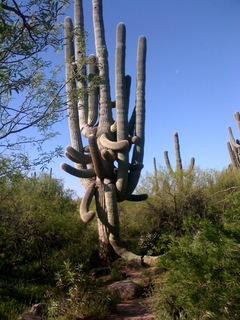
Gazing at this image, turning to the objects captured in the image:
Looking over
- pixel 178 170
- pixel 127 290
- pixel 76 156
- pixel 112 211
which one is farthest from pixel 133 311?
pixel 178 170

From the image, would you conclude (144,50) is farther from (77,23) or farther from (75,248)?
(75,248)

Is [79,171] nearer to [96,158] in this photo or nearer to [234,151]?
[96,158]

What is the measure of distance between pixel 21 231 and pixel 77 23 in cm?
543

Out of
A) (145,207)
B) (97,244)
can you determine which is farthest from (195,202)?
(97,244)

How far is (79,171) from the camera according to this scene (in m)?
9.51

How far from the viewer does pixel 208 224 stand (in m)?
3.73

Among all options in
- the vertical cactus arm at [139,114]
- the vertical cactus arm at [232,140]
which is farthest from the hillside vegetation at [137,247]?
the vertical cactus arm at [232,140]

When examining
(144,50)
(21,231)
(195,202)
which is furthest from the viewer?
(195,202)

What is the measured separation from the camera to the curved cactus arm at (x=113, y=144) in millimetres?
9133

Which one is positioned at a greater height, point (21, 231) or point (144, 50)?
point (144, 50)

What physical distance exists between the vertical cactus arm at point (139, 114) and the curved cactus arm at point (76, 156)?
3.84 ft

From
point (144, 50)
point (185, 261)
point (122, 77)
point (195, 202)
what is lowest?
point (185, 261)

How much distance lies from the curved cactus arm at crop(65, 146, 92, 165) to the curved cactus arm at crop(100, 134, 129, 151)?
538 mm

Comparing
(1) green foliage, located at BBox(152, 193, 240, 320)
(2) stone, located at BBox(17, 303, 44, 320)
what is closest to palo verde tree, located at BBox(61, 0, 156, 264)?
(2) stone, located at BBox(17, 303, 44, 320)
